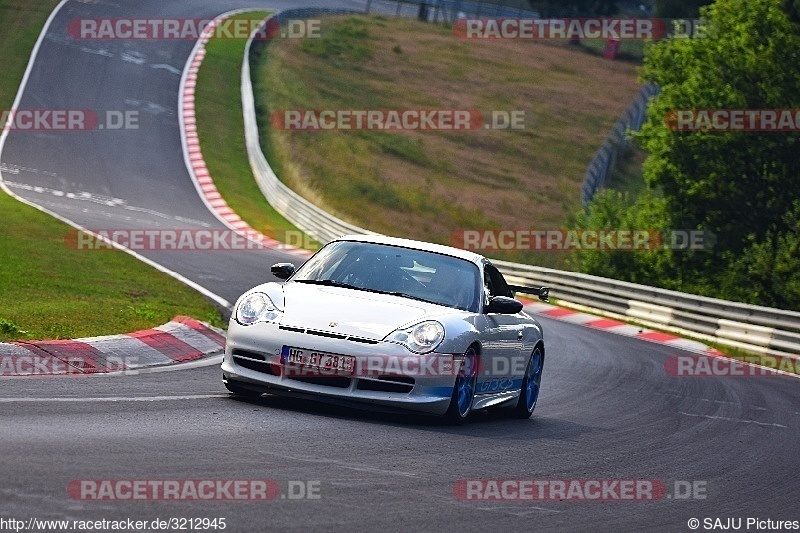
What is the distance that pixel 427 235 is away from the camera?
39.2 m

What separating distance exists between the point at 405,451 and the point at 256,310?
1901 millimetres

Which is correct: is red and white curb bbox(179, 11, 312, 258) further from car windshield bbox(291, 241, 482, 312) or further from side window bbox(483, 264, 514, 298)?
car windshield bbox(291, 241, 482, 312)

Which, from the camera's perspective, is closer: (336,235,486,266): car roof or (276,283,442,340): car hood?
(276,283,442,340): car hood

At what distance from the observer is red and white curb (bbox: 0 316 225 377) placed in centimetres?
1029

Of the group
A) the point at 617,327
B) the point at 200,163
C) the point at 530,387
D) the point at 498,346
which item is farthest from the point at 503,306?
the point at 200,163

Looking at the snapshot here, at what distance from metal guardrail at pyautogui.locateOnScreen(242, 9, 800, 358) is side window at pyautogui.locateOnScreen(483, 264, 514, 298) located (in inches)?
440

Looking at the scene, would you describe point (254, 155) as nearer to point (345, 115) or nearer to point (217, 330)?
point (345, 115)

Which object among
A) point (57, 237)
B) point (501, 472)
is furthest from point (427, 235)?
point (501, 472)

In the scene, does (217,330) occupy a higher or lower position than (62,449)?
lower

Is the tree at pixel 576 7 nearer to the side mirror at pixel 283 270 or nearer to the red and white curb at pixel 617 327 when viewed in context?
the red and white curb at pixel 617 327

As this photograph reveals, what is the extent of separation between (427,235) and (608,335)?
56.8ft

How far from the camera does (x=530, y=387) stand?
454 inches

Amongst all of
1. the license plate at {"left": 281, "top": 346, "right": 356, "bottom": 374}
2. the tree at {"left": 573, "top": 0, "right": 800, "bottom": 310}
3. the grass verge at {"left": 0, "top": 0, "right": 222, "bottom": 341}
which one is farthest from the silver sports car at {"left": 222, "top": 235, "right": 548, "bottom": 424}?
the tree at {"left": 573, "top": 0, "right": 800, "bottom": 310}

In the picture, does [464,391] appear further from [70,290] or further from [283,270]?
[70,290]
